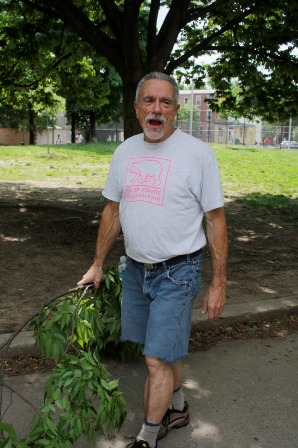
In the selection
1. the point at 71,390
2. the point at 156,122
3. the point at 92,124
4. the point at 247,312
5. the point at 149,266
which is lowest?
the point at 247,312

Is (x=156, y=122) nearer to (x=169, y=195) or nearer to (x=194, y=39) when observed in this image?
(x=169, y=195)

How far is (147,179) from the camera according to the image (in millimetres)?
2805

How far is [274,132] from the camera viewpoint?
56781 millimetres

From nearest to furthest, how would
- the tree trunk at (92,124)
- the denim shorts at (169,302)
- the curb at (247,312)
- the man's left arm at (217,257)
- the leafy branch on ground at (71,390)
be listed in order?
the leafy branch on ground at (71,390)
the denim shorts at (169,302)
the man's left arm at (217,257)
the curb at (247,312)
the tree trunk at (92,124)

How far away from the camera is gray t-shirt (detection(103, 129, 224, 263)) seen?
2.78 metres

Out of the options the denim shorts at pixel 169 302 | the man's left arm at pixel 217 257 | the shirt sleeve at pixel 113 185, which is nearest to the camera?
the denim shorts at pixel 169 302

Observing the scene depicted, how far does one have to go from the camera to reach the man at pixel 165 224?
2781 millimetres

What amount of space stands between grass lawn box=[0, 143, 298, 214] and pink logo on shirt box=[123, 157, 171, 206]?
8999 mm

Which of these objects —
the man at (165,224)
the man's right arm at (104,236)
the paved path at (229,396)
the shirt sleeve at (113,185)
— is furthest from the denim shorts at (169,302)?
the paved path at (229,396)

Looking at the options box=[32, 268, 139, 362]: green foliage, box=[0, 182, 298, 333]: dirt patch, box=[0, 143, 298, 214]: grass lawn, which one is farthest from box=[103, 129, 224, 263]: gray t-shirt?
box=[0, 143, 298, 214]: grass lawn

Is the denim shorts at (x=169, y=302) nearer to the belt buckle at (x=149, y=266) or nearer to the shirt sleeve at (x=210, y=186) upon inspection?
the belt buckle at (x=149, y=266)

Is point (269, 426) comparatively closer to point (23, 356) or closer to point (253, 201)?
point (23, 356)

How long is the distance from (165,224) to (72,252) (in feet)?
14.6

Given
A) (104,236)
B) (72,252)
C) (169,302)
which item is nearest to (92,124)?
(72,252)
